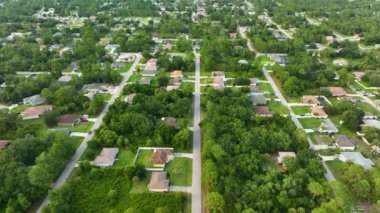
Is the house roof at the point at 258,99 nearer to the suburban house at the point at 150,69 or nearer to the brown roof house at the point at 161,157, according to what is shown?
the brown roof house at the point at 161,157

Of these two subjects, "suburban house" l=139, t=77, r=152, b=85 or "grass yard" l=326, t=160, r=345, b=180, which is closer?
"grass yard" l=326, t=160, r=345, b=180

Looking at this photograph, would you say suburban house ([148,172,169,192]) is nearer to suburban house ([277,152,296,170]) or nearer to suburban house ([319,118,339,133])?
suburban house ([277,152,296,170])

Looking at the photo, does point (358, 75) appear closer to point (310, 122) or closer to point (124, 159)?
point (310, 122)

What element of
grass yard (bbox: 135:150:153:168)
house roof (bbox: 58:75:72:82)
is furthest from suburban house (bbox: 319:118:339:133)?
house roof (bbox: 58:75:72:82)

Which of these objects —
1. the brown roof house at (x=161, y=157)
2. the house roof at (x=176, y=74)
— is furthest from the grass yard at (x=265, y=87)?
the brown roof house at (x=161, y=157)

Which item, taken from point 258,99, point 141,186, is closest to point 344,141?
point 258,99

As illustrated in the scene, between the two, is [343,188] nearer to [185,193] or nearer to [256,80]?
[185,193]
